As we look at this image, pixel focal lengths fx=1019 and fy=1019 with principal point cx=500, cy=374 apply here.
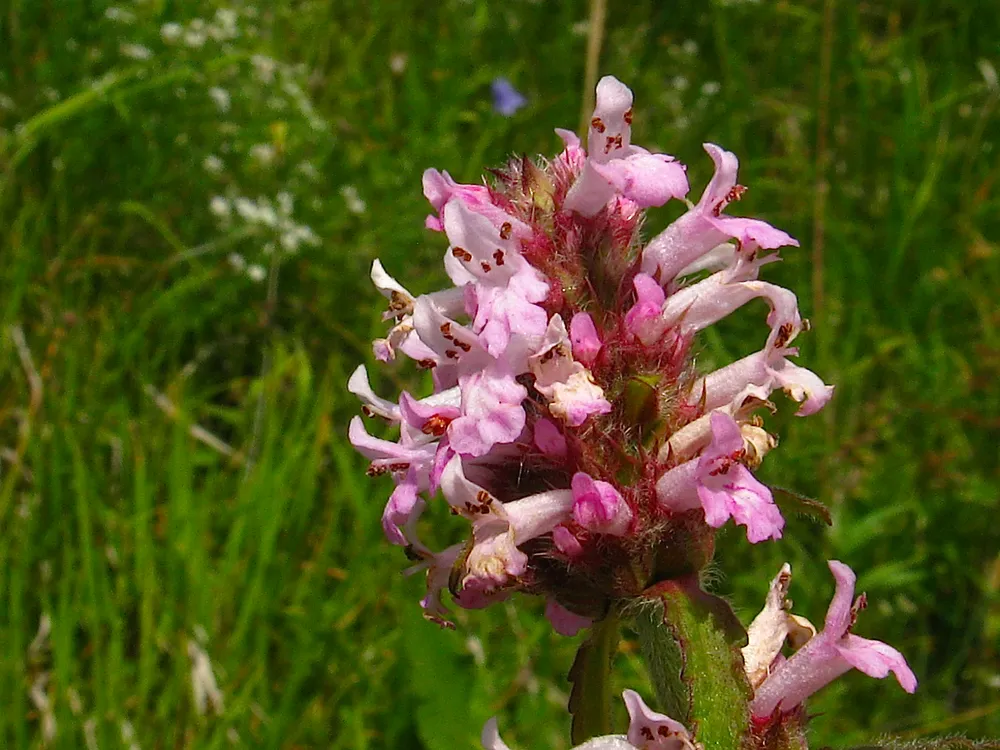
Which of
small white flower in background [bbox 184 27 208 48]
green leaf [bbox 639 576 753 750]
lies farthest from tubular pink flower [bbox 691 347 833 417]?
small white flower in background [bbox 184 27 208 48]

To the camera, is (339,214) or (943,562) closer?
(943,562)

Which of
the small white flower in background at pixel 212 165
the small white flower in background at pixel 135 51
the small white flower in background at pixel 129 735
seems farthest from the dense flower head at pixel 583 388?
the small white flower in background at pixel 135 51

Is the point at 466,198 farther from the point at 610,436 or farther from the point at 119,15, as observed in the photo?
the point at 119,15

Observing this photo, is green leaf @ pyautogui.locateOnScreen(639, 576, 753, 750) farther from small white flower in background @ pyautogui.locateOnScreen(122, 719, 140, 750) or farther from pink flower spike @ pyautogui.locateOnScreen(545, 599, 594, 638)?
small white flower in background @ pyautogui.locateOnScreen(122, 719, 140, 750)

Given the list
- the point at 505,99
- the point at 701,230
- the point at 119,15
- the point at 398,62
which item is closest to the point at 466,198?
the point at 701,230

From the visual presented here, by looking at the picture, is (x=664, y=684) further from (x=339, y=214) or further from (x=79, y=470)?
(x=339, y=214)

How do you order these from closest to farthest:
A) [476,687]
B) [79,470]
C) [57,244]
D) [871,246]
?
[476,687] < [79,470] < [57,244] < [871,246]

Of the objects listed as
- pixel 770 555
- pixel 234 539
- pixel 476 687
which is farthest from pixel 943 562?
pixel 234 539
